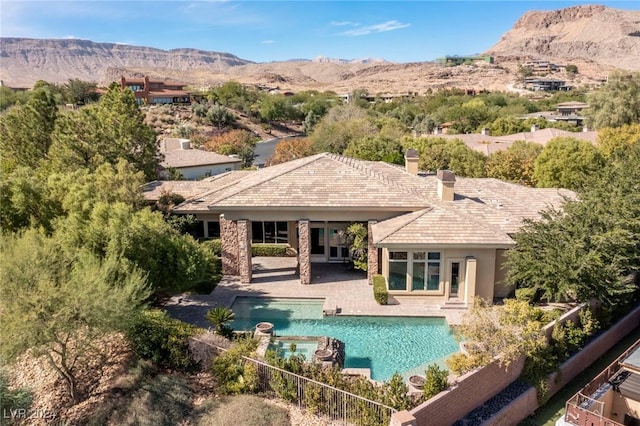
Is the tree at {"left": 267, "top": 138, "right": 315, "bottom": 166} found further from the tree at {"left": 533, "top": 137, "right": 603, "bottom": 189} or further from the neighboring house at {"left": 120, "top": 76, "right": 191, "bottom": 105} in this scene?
the neighboring house at {"left": 120, "top": 76, "right": 191, "bottom": 105}

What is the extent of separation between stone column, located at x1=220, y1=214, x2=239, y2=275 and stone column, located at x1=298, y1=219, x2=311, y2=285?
3.66 m

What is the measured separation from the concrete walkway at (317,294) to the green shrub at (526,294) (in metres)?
2.62

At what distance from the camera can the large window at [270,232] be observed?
2958cm

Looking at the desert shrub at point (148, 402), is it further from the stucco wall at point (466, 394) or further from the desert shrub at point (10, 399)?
the stucco wall at point (466, 394)

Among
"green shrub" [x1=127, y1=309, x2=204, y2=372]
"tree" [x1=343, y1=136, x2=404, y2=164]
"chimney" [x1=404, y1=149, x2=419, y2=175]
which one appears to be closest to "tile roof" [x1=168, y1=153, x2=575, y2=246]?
"chimney" [x1=404, y1=149, x2=419, y2=175]

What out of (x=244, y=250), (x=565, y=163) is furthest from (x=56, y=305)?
(x=565, y=163)

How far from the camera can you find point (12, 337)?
498 inches

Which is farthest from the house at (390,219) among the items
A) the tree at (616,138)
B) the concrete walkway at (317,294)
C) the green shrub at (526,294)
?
the tree at (616,138)

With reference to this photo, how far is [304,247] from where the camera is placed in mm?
24562

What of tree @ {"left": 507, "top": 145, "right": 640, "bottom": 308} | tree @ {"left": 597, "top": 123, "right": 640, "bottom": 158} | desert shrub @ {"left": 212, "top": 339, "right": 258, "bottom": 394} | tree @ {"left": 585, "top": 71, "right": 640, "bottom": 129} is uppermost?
tree @ {"left": 585, "top": 71, "right": 640, "bottom": 129}

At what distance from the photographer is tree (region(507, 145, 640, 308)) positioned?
1941 centimetres

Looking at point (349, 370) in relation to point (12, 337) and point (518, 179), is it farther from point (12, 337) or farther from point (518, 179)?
point (518, 179)

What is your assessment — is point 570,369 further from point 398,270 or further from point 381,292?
point 381,292

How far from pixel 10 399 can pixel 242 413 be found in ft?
22.5
